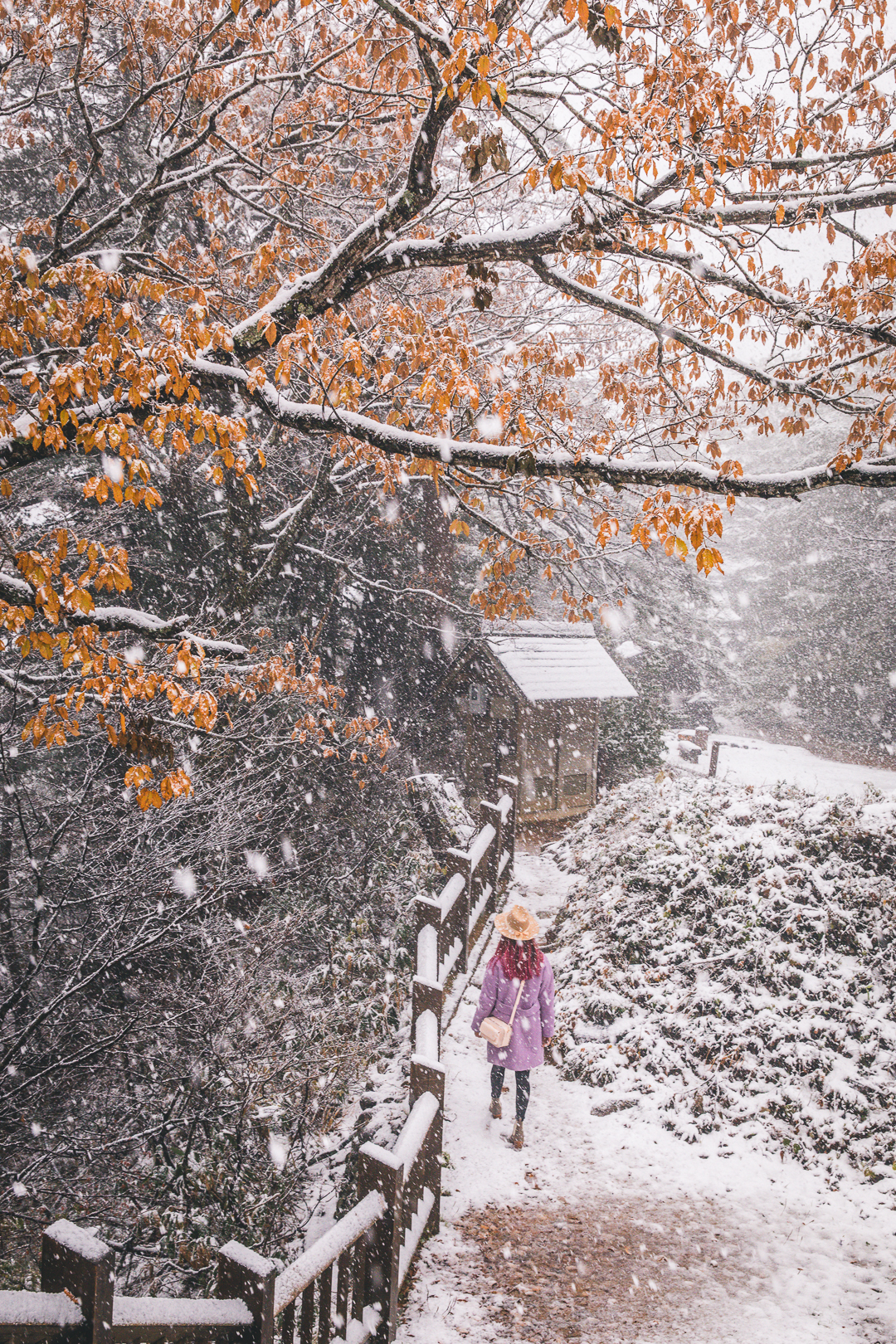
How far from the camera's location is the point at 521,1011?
5.41m

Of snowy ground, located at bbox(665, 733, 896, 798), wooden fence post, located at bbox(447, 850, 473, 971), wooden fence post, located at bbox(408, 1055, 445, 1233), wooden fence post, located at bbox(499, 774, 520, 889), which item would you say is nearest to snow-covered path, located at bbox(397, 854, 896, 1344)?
wooden fence post, located at bbox(408, 1055, 445, 1233)

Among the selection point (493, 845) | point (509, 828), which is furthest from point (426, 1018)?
point (509, 828)

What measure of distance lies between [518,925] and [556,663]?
10528mm

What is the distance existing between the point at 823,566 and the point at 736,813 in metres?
24.7

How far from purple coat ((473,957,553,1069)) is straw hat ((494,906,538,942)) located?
0.27m

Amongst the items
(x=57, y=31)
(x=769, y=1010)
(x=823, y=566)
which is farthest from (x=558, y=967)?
(x=823, y=566)

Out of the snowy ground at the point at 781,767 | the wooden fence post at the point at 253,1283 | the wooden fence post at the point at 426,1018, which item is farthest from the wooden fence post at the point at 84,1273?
the snowy ground at the point at 781,767

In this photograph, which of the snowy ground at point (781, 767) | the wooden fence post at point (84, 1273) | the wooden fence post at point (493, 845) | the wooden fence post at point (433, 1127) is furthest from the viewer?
the snowy ground at point (781, 767)

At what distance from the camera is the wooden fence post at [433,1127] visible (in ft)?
14.9

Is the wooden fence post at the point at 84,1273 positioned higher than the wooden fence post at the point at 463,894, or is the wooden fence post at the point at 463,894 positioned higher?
the wooden fence post at the point at 84,1273

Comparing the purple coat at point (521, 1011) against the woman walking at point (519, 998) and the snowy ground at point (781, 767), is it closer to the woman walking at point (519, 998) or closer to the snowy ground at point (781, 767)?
the woman walking at point (519, 998)

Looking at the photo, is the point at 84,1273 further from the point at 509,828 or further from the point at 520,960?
the point at 509,828

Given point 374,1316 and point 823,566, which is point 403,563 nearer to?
point 374,1316

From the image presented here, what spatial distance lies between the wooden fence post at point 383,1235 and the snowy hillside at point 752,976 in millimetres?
3358
